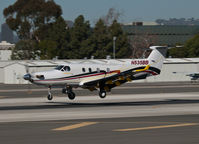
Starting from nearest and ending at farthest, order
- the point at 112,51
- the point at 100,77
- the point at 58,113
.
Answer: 1. the point at 58,113
2. the point at 100,77
3. the point at 112,51

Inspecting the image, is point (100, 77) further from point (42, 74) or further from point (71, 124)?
point (71, 124)

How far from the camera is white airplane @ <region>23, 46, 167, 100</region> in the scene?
37.5 metres

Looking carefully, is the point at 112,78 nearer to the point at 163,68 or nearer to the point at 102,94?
the point at 102,94

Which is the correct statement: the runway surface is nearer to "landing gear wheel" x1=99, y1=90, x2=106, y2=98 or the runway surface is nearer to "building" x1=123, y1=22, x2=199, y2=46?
"landing gear wheel" x1=99, y1=90, x2=106, y2=98

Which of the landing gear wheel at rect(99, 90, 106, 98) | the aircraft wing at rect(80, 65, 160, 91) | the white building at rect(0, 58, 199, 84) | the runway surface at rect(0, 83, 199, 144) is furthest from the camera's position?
the white building at rect(0, 58, 199, 84)

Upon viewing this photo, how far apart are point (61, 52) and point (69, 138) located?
104235 millimetres

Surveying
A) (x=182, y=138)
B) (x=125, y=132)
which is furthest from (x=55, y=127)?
(x=182, y=138)

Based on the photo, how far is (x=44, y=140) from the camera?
17.0 meters

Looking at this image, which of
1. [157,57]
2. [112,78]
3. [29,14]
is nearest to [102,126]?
[112,78]

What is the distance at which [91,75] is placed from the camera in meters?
39.3

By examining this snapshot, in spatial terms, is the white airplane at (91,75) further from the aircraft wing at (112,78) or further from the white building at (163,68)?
the white building at (163,68)

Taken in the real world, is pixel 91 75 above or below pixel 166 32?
below

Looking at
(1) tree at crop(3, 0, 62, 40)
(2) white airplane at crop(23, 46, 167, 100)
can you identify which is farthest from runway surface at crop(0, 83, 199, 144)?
(1) tree at crop(3, 0, 62, 40)

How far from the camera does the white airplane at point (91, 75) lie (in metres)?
37.5
